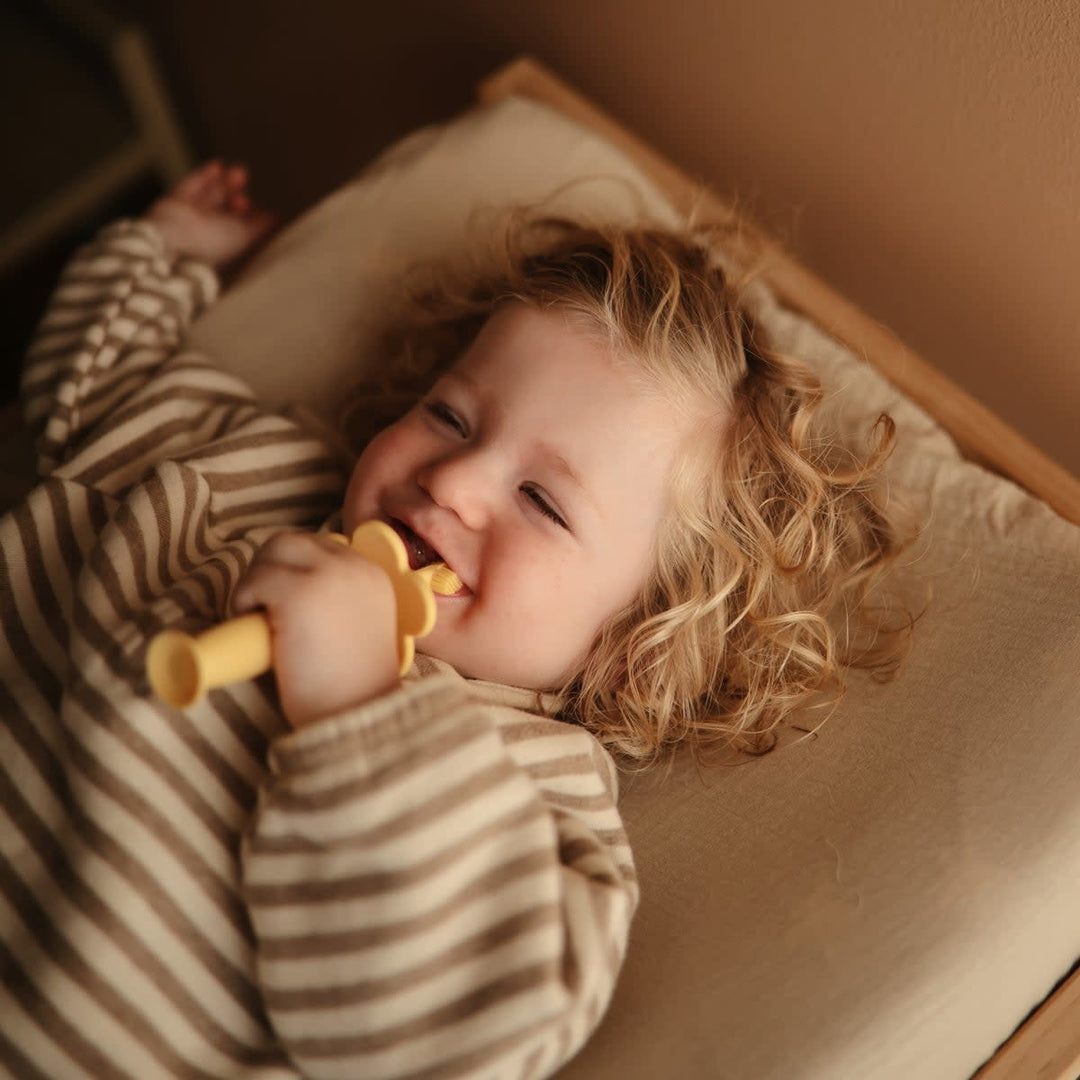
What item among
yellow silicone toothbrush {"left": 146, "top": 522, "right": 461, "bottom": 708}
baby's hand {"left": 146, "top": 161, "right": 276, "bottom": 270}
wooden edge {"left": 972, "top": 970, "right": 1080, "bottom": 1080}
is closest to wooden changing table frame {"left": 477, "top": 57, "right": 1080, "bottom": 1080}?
wooden edge {"left": 972, "top": 970, "right": 1080, "bottom": 1080}

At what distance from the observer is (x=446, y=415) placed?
88 cm

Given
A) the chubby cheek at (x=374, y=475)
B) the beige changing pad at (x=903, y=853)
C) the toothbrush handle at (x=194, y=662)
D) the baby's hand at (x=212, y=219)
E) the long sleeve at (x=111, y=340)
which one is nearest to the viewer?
the toothbrush handle at (x=194, y=662)

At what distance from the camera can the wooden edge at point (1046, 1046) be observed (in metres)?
0.84

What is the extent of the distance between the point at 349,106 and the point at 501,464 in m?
1.07

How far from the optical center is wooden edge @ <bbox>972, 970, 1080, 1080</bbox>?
839 millimetres

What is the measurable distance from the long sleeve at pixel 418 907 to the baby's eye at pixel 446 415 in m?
0.23

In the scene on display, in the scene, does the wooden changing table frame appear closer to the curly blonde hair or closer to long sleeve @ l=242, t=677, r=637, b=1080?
the curly blonde hair

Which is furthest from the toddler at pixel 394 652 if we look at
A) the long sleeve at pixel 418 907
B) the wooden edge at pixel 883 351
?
the wooden edge at pixel 883 351

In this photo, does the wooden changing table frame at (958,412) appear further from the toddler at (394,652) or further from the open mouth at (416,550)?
the open mouth at (416,550)

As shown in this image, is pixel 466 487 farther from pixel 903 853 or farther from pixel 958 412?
pixel 958 412

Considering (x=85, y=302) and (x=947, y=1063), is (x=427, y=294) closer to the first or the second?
(x=85, y=302)

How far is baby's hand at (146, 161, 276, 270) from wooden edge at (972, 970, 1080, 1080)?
41.9 inches

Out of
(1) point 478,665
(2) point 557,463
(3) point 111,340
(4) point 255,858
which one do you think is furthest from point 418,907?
(3) point 111,340

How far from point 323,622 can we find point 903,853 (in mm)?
441
